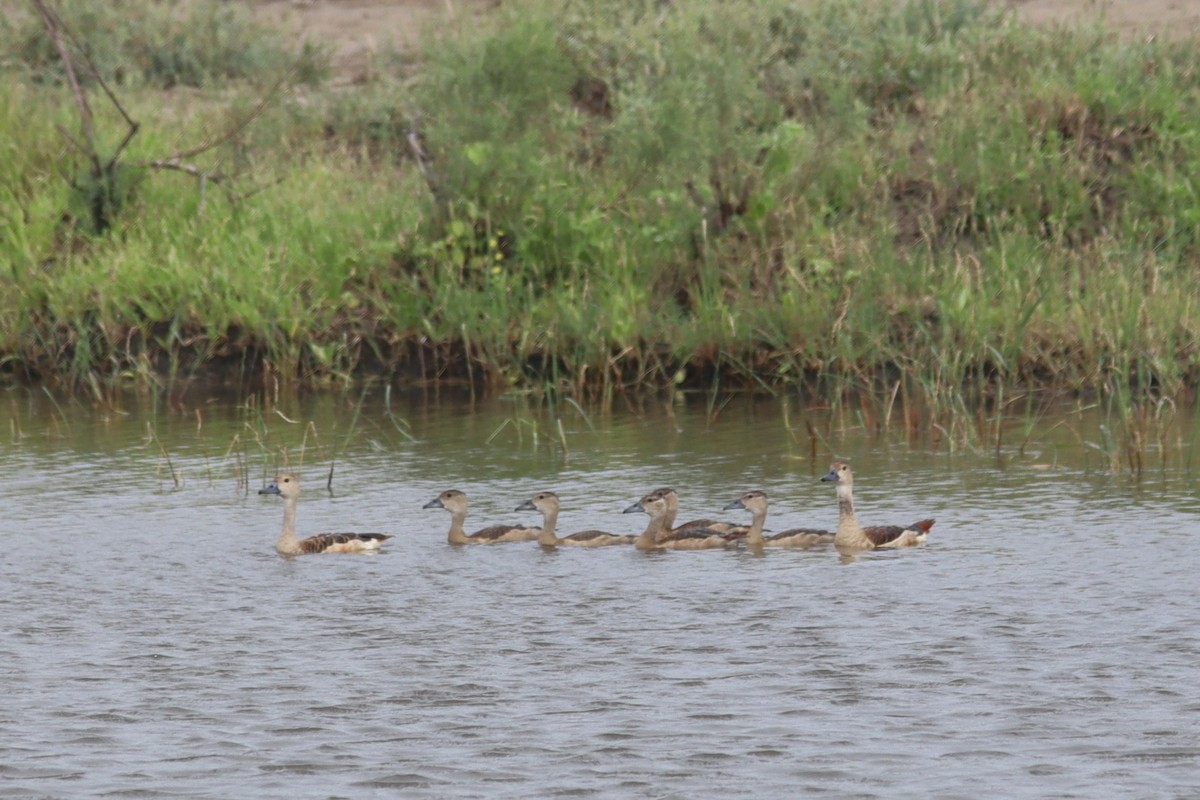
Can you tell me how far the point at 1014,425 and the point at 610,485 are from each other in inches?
119

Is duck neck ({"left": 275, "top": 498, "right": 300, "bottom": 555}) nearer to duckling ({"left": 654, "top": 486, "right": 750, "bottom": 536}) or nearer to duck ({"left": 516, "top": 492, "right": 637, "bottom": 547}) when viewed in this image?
duck ({"left": 516, "top": 492, "right": 637, "bottom": 547})

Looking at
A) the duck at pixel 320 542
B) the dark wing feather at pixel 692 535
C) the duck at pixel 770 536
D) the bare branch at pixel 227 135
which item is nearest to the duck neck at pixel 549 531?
the dark wing feather at pixel 692 535

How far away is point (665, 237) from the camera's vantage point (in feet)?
52.1

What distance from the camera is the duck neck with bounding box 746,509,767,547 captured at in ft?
35.7

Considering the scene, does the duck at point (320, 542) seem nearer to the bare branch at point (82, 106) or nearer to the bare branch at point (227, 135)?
the bare branch at point (82, 106)

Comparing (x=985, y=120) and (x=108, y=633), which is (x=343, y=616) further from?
(x=985, y=120)

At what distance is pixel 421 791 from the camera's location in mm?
6941

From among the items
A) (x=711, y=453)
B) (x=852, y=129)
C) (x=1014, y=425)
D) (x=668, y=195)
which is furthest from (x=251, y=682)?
(x=852, y=129)

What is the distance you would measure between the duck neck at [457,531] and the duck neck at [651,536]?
93cm

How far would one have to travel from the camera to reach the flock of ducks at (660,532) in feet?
35.1

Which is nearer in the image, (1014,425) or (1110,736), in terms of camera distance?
(1110,736)

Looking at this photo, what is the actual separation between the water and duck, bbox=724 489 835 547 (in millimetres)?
112

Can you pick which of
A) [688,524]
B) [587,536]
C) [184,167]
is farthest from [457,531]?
[184,167]

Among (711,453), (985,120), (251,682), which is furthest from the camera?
(985,120)
